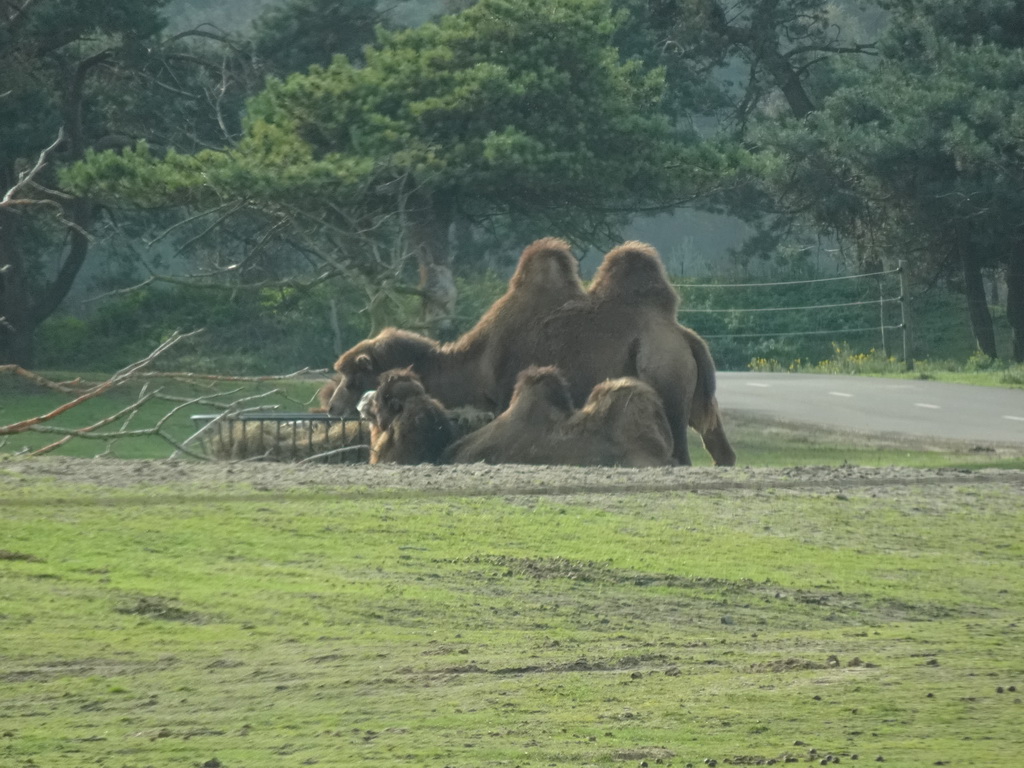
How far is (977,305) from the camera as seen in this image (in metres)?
35.9

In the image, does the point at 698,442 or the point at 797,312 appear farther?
the point at 797,312

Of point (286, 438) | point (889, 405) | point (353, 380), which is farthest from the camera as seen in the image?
point (889, 405)

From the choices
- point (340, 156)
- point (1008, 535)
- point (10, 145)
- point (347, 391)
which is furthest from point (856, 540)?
point (10, 145)

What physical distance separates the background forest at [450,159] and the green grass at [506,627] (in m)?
10.5

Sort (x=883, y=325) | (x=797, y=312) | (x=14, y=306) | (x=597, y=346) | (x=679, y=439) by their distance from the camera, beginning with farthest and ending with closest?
(x=797, y=312) < (x=883, y=325) < (x=14, y=306) < (x=597, y=346) < (x=679, y=439)

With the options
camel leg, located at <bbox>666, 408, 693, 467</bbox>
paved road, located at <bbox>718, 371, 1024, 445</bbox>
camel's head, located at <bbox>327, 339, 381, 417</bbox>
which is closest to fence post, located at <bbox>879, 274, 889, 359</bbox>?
paved road, located at <bbox>718, 371, 1024, 445</bbox>

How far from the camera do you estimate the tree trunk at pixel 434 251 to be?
2717 centimetres

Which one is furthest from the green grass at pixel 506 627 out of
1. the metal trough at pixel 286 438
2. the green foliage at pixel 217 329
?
the green foliage at pixel 217 329

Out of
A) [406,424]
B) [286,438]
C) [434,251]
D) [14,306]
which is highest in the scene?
[434,251]

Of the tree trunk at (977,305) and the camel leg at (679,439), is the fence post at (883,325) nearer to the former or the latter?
the tree trunk at (977,305)

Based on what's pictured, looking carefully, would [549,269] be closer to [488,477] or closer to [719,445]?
[719,445]

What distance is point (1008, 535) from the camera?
34.9 feet

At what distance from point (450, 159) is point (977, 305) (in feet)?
46.5

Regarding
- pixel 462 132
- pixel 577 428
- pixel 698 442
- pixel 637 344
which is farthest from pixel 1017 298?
pixel 577 428
